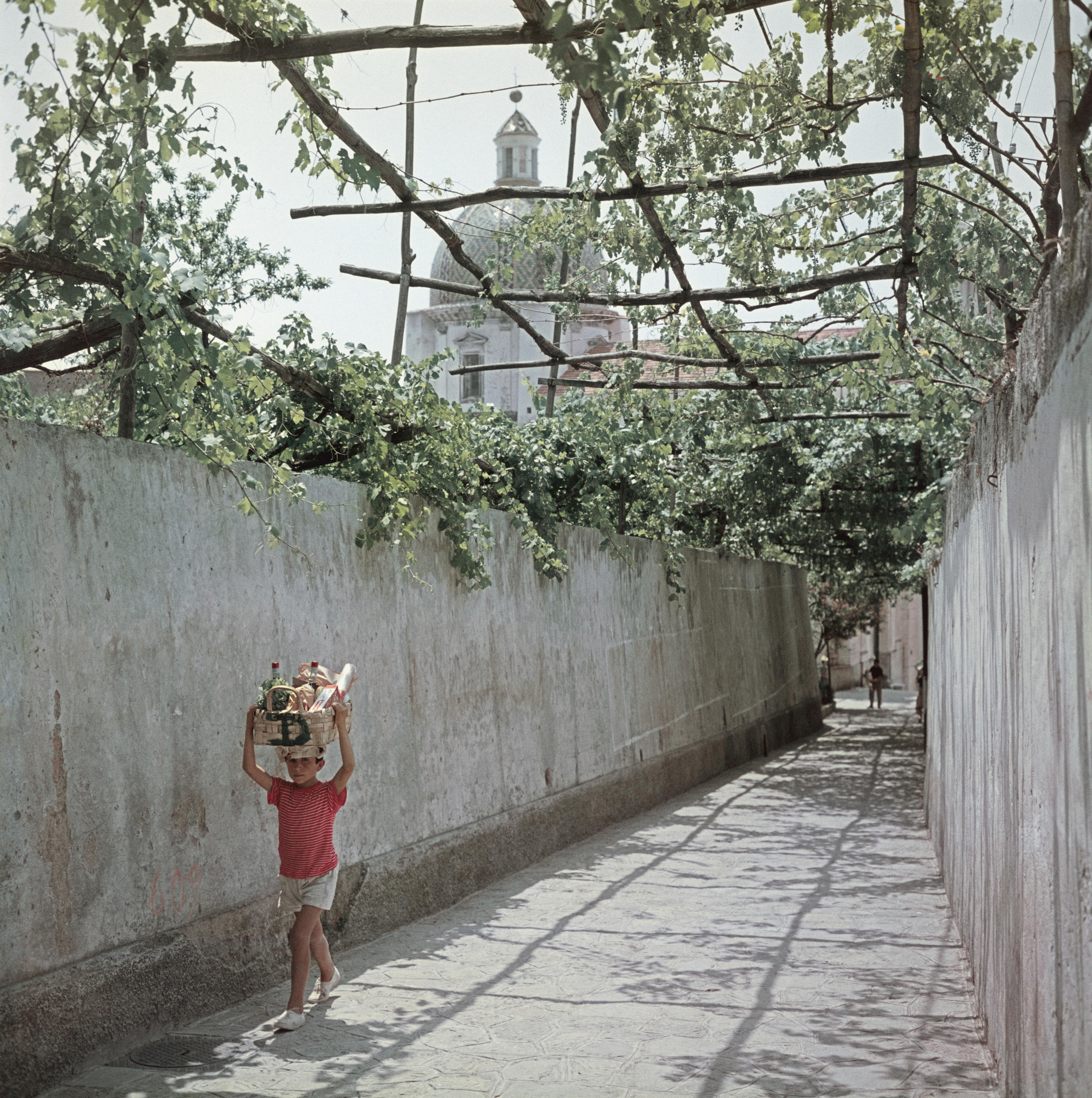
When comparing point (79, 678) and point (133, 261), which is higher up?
point (133, 261)

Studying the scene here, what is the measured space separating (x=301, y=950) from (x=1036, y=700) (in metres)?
3.29

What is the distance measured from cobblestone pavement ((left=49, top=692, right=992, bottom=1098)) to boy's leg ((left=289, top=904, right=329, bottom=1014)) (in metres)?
0.15

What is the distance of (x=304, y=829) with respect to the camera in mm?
5668

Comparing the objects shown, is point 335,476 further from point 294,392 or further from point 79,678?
point 79,678

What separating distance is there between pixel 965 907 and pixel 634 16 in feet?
15.9

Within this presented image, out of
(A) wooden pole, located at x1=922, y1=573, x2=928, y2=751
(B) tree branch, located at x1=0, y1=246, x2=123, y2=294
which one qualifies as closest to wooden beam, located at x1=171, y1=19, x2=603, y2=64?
(B) tree branch, located at x1=0, y1=246, x2=123, y2=294

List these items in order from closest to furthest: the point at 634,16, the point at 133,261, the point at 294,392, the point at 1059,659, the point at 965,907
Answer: the point at 1059,659 → the point at 634,16 → the point at 133,261 → the point at 965,907 → the point at 294,392

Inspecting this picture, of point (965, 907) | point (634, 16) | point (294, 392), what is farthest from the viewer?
point (294, 392)

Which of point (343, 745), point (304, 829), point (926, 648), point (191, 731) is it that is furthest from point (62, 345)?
point (926, 648)

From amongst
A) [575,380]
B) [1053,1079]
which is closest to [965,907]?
[1053,1079]

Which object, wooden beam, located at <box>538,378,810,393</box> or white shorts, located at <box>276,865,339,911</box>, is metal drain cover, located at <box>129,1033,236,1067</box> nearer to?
white shorts, located at <box>276,865,339,911</box>

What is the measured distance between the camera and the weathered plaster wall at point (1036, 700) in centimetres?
290

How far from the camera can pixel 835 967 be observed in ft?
22.3

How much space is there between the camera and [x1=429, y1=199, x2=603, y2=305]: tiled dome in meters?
9.15
